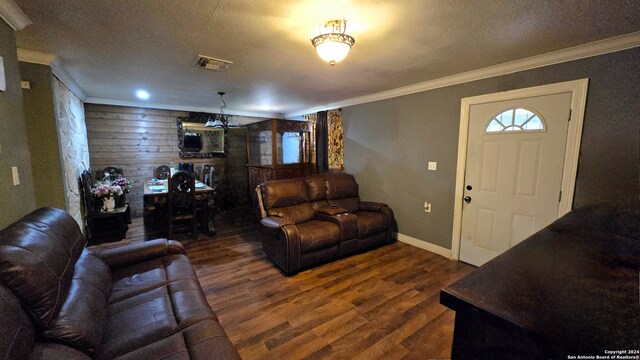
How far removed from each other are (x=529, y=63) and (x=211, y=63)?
318cm

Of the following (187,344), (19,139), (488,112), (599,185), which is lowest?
(187,344)

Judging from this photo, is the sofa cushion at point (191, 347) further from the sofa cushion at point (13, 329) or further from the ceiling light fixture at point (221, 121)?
the ceiling light fixture at point (221, 121)

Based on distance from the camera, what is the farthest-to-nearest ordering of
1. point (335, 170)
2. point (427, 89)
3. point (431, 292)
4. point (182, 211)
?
point (335, 170) → point (182, 211) → point (427, 89) → point (431, 292)

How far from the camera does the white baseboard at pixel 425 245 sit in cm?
338

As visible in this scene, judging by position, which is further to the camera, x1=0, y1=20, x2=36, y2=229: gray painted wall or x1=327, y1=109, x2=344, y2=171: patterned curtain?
x1=327, y1=109, x2=344, y2=171: patterned curtain

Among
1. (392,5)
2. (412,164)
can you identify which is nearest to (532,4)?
(392,5)

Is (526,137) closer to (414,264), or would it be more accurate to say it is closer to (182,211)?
(414,264)

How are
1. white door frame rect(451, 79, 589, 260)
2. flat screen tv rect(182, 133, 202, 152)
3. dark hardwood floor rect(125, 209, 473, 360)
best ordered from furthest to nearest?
1. flat screen tv rect(182, 133, 202, 152)
2. white door frame rect(451, 79, 589, 260)
3. dark hardwood floor rect(125, 209, 473, 360)

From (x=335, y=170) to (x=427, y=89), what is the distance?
2.20 meters

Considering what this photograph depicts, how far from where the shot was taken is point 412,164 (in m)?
3.70

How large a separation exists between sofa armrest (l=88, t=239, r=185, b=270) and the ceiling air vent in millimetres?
1755

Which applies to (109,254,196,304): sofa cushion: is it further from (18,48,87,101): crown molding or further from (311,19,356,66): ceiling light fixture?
(18,48,87,101): crown molding

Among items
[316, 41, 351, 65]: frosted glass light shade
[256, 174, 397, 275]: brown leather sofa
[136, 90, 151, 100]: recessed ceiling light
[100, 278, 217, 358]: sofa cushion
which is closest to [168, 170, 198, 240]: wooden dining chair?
[256, 174, 397, 275]: brown leather sofa

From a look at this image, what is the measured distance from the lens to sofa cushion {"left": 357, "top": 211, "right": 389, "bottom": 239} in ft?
11.1
